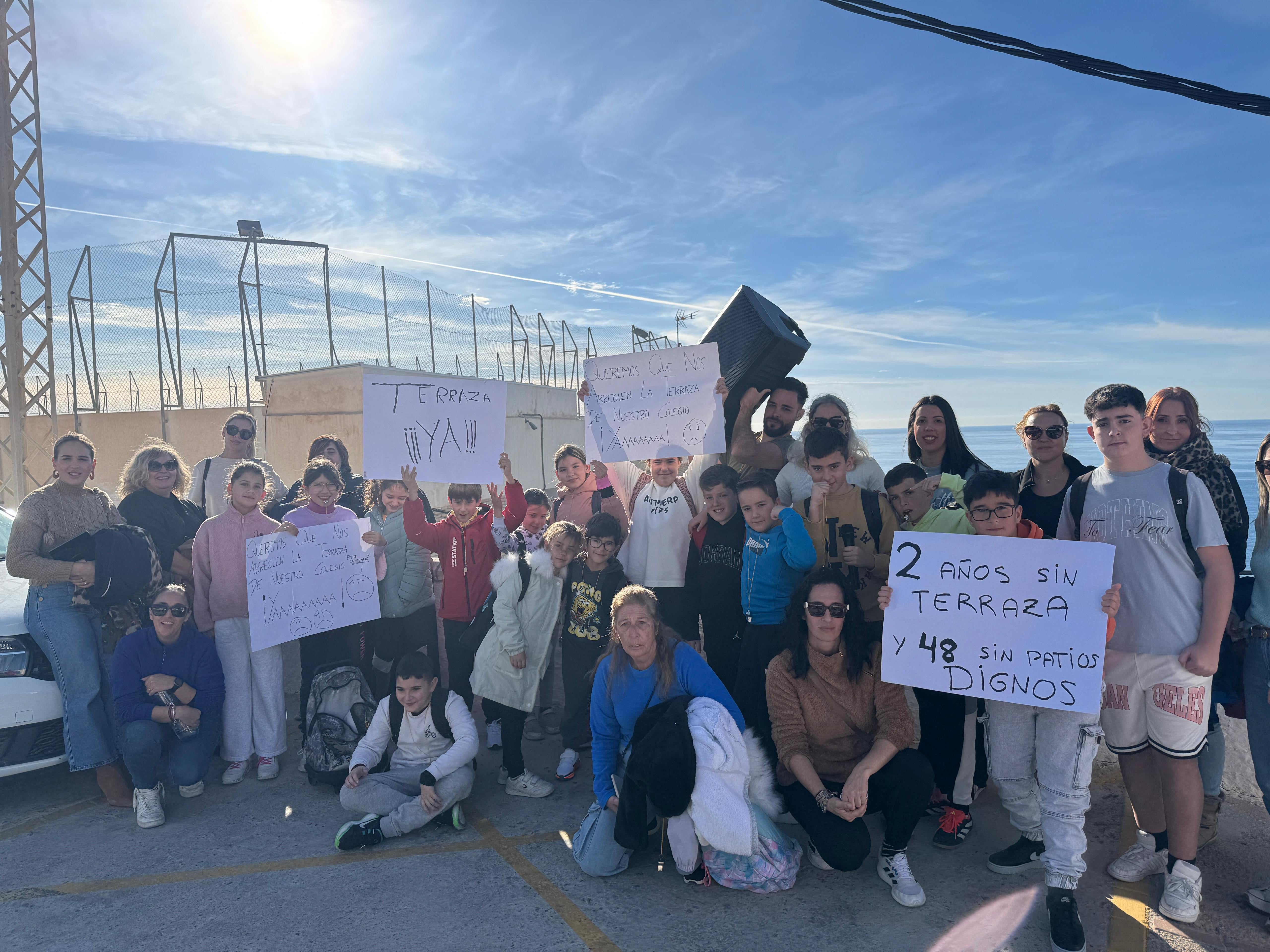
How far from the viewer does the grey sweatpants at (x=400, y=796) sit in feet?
12.1

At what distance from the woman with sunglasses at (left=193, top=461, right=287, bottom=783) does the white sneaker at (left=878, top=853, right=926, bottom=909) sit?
3.57 metres

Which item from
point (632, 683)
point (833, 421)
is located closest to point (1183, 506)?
Result: point (833, 421)

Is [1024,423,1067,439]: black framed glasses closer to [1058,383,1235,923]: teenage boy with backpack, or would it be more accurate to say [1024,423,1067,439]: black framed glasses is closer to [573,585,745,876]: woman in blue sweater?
[1058,383,1235,923]: teenage boy with backpack

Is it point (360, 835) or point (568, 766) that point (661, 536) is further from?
point (360, 835)

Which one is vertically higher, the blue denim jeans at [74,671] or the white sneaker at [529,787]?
the blue denim jeans at [74,671]

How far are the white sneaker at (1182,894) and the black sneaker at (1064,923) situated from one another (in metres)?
0.39

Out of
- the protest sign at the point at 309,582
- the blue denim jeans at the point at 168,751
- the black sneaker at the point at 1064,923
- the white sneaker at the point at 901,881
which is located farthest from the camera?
the protest sign at the point at 309,582

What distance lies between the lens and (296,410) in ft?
52.1

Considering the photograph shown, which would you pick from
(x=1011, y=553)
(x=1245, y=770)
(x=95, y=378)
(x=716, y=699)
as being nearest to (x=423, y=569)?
(x=716, y=699)

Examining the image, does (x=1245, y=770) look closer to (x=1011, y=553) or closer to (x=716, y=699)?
(x=1011, y=553)

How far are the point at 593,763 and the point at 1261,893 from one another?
286cm

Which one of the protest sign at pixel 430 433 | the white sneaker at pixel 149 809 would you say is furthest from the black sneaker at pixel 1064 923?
the white sneaker at pixel 149 809

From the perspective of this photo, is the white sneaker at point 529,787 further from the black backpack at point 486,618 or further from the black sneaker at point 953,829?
the black sneaker at point 953,829

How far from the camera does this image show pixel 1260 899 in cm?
291
